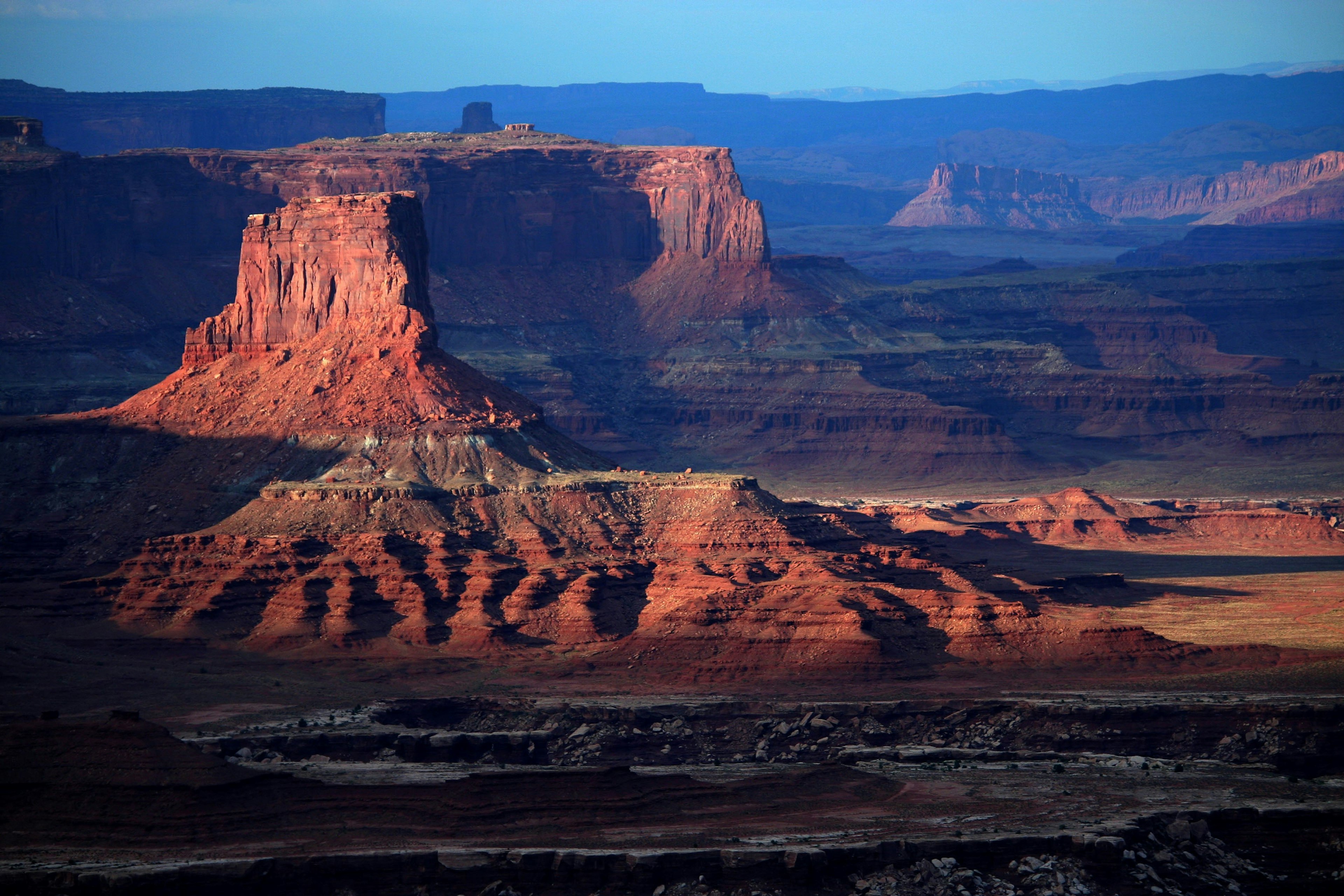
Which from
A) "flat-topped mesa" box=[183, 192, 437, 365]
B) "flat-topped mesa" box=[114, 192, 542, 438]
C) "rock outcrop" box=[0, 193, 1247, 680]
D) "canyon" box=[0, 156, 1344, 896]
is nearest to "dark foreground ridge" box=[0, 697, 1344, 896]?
"canyon" box=[0, 156, 1344, 896]

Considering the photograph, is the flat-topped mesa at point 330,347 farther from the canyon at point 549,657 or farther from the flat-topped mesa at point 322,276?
the canyon at point 549,657

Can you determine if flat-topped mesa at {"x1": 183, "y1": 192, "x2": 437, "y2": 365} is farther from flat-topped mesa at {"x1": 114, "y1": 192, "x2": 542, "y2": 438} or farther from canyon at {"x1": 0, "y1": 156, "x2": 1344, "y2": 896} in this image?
canyon at {"x1": 0, "y1": 156, "x2": 1344, "y2": 896}

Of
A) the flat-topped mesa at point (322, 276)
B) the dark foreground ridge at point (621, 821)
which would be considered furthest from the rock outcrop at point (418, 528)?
the dark foreground ridge at point (621, 821)

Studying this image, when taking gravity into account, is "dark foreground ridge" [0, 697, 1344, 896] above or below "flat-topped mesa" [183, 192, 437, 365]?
below

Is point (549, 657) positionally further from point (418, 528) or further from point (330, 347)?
point (330, 347)

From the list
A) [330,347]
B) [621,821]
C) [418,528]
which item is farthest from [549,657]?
[621,821]

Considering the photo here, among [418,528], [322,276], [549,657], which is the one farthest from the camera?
[322,276]

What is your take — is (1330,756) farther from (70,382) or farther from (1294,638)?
(70,382)

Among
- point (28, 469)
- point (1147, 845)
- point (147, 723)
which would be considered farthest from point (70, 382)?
point (1147, 845)
